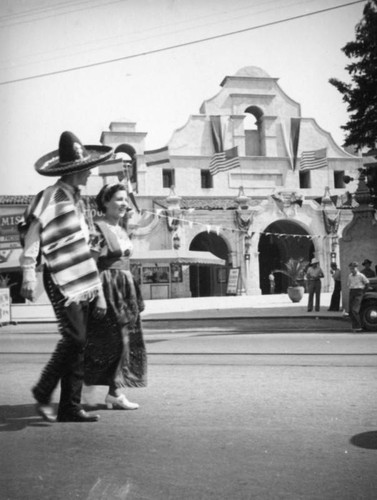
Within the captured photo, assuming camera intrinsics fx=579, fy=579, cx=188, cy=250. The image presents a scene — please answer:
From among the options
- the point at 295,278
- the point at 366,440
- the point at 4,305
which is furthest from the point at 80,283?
the point at 295,278

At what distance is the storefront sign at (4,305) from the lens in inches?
662

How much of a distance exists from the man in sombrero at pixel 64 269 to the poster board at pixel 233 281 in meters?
27.7

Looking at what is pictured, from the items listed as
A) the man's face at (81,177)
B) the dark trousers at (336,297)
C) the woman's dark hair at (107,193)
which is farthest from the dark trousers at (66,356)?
the dark trousers at (336,297)

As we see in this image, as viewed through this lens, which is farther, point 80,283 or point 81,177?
point 81,177

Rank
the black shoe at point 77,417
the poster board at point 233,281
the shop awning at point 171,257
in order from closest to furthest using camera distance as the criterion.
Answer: the black shoe at point 77,417 < the shop awning at point 171,257 < the poster board at point 233,281

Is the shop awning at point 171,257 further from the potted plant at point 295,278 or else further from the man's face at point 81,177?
the man's face at point 81,177

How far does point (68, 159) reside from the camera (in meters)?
4.06

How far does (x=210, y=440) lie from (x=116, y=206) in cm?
188

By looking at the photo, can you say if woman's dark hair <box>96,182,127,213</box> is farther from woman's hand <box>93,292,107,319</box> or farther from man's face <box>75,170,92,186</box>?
woman's hand <box>93,292,107,319</box>

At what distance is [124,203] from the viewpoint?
445cm

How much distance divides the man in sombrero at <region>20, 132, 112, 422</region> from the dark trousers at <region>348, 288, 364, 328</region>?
29.5 feet

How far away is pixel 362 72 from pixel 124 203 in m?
13.9

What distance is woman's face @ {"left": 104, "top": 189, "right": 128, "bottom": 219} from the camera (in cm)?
442

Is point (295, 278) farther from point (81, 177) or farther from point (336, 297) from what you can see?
point (81, 177)
